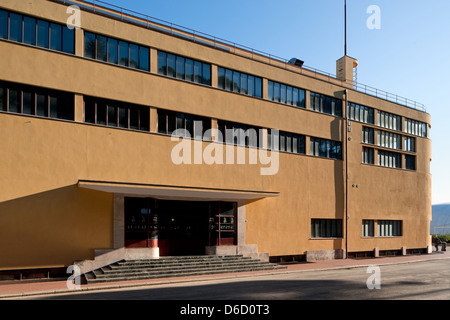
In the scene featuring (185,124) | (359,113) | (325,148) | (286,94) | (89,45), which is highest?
(89,45)

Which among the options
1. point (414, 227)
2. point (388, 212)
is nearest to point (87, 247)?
point (388, 212)

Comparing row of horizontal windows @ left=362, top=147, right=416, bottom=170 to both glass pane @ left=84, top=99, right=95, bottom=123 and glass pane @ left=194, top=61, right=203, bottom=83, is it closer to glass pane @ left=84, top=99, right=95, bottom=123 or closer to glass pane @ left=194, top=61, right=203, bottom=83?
glass pane @ left=194, top=61, right=203, bottom=83

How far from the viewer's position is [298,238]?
28.8 m

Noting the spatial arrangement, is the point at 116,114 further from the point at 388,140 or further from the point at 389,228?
the point at 389,228

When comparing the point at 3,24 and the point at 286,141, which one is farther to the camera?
the point at 286,141

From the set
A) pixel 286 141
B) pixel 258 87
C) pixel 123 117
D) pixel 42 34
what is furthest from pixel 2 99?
pixel 286 141

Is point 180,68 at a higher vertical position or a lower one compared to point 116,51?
lower

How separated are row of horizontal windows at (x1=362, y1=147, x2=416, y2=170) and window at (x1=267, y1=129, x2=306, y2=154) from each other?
815 cm

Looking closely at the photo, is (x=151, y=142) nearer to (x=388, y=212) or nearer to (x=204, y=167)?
(x=204, y=167)

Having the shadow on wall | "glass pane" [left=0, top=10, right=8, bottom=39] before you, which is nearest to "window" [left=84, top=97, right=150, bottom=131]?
the shadow on wall

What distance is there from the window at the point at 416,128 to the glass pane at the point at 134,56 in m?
28.8

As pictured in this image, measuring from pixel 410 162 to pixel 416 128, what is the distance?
3.86 m

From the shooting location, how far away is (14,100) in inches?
739

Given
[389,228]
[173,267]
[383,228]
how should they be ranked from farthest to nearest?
[389,228]
[383,228]
[173,267]
